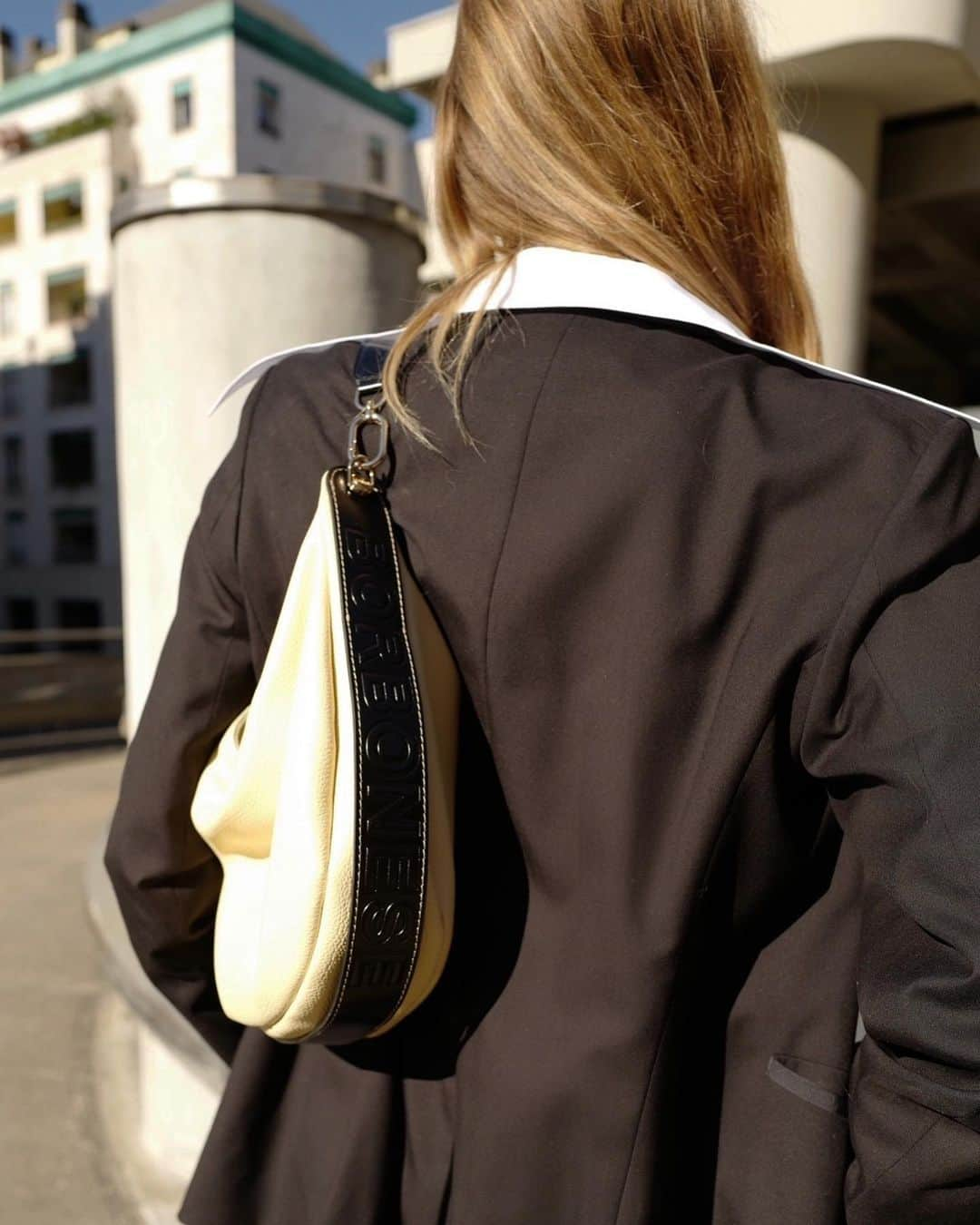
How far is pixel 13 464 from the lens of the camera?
29.1 m

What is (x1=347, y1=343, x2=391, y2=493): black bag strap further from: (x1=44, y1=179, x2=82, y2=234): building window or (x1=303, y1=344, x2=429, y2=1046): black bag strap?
(x1=44, y1=179, x2=82, y2=234): building window

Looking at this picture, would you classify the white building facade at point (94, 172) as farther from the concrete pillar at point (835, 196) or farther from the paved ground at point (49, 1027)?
the concrete pillar at point (835, 196)

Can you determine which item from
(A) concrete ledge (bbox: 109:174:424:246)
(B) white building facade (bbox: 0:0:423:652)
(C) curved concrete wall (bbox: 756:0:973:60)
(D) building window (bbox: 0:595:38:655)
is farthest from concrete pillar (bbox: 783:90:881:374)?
(D) building window (bbox: 0:595:38:655)

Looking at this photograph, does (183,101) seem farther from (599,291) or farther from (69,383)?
(599,291)

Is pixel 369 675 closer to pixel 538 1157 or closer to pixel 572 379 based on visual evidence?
pixel 572 379

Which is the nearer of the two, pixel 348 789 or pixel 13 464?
pixel 348 789

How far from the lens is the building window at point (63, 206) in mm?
→ 27141

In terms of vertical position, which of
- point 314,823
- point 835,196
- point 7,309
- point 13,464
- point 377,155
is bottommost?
point 314,823

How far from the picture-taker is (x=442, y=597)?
1.08 meters

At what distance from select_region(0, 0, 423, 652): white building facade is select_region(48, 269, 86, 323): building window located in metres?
0.05

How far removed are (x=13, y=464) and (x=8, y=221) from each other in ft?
21.3

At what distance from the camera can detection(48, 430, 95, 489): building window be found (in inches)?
1107

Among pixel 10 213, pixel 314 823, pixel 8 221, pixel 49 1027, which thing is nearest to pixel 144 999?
pixel 49 1027

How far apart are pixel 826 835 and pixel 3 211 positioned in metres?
32.3
